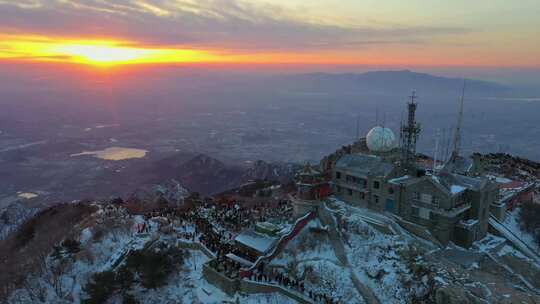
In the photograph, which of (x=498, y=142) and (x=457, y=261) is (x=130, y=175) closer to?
(x=457, y=261)

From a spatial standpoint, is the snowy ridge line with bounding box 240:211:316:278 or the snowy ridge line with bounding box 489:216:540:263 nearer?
the snowy ridge line with bounding box 240:211:316:278

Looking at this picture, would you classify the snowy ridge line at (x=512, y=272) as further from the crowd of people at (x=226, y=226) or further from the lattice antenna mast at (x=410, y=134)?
the crowd of people at (x=226, y=226)

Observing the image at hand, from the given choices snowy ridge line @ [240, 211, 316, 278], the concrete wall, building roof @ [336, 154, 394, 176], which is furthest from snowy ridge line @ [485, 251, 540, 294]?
the concrete wall

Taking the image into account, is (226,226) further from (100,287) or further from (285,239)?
(100,287)

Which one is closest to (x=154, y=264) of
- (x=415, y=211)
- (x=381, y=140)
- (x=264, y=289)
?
(x=264, y=289)

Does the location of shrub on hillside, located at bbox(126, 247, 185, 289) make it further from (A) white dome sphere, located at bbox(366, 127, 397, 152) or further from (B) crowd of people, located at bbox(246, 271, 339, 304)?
(A) white dome sphere, located at bbox(366, 127, 397, 152)
